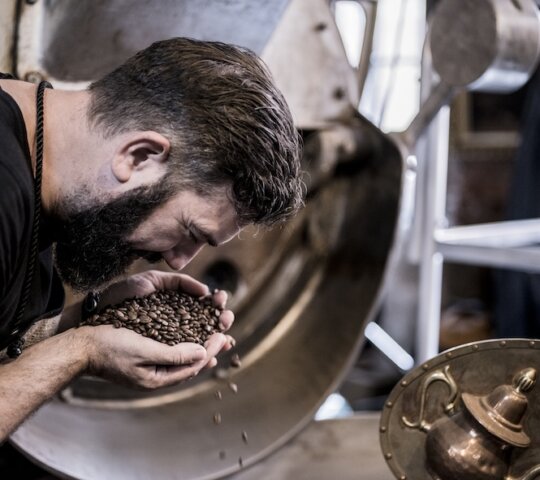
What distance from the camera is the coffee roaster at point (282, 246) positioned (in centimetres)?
112

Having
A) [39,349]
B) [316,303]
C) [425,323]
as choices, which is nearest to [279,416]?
[316,303]

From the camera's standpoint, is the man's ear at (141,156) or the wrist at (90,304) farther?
the wrist at (90,304)

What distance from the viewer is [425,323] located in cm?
161

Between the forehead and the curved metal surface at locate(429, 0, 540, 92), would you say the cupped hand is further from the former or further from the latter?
the curved metal surface at locate(429, 0, 540, 92)

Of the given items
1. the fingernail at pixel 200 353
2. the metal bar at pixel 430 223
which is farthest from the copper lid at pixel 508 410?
the metal bar at pixel 430 223

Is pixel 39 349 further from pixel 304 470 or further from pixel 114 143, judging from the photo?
pixel 304 470

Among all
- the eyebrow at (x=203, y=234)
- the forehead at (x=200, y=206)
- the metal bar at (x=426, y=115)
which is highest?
the forehead at (x=200, y=206)

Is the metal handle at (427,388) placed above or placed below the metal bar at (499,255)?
above

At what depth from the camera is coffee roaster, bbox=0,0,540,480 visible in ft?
3.66

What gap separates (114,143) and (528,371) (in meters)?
0.50

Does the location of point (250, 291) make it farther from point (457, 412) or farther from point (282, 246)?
point (457, 412)

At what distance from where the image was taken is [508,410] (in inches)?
34.5

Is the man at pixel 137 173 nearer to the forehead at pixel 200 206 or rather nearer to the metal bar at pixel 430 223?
the forehead at pixel 200 206

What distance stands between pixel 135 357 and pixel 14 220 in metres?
0.21
